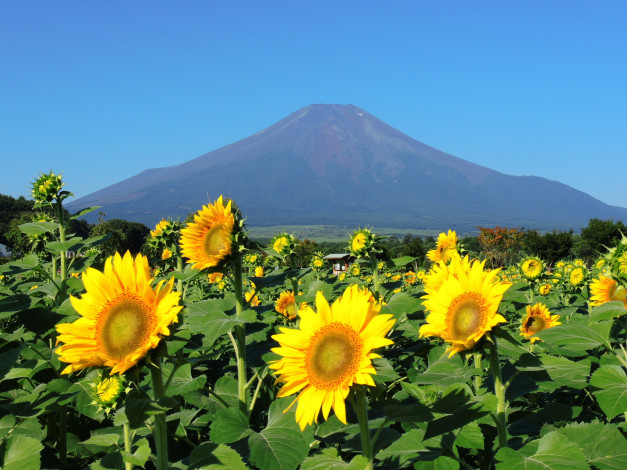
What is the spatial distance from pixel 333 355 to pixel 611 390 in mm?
1220

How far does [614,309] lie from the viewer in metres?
2.26

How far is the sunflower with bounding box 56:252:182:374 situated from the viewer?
6.18 ft

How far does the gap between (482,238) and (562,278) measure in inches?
963

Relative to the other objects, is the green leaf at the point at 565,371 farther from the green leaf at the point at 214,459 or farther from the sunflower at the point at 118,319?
the sunflower at the point at 118,319

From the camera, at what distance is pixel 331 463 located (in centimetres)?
186

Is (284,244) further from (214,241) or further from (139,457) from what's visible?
(139,457)

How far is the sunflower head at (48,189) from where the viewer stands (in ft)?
13.0

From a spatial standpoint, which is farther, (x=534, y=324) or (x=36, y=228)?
(x=534, y=324)

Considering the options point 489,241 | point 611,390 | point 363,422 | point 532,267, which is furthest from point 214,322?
point 489,241

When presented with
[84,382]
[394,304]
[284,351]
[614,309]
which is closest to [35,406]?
[84,382]

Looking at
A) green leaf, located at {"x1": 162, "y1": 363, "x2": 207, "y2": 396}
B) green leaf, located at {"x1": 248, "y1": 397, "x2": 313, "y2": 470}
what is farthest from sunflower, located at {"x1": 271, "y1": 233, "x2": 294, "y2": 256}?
green leaf, located at {"x1": 248, "y1": 397, "x2": 313, "y2": 470}

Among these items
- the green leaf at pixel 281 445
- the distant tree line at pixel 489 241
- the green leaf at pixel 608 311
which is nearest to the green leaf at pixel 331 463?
the green leaf at pixel 281 445

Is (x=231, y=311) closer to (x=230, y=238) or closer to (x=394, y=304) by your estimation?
(x=230, y=238)

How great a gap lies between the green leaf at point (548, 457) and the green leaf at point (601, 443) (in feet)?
0.76
